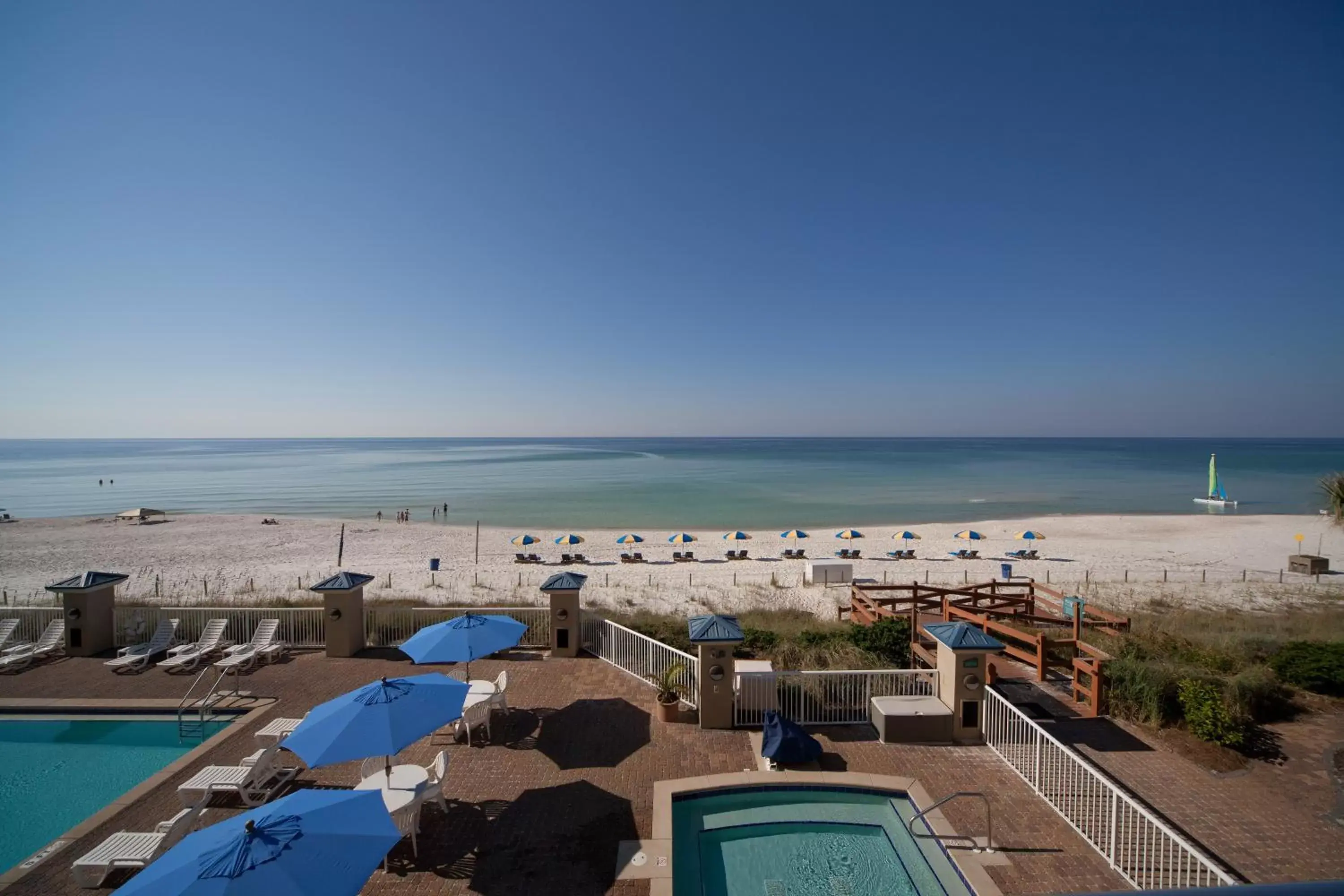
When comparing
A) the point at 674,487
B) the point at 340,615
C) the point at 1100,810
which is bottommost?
the point at 674,487

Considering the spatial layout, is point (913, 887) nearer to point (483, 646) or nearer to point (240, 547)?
point (483, 646)

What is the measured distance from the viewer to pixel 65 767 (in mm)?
9172

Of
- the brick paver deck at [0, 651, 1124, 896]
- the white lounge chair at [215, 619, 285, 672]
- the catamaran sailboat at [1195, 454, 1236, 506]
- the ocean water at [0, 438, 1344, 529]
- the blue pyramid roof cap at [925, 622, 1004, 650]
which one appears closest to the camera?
the brick paver deck at [0, 651, 1124, 896]

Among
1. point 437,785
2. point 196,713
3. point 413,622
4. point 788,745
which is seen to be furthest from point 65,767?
point 788,745

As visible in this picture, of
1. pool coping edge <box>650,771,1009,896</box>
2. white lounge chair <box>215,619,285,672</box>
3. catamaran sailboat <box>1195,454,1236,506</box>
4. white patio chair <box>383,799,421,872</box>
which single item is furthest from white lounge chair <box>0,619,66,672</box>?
catamaran sailboat <box>1195,454,1236,506</box>

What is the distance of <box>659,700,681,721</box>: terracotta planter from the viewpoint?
1006cm

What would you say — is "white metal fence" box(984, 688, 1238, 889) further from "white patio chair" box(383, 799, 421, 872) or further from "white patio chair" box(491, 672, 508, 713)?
"white patio chair" box(491, 672, 508, 713)

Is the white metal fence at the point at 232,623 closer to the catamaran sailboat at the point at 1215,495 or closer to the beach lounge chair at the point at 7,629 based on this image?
the beach lounge chair at the point at 7,629

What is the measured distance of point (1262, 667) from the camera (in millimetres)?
11008

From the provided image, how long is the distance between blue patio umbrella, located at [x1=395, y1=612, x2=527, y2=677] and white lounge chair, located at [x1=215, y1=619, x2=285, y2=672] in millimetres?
4476

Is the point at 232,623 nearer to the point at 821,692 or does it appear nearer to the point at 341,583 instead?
the point at 341,583

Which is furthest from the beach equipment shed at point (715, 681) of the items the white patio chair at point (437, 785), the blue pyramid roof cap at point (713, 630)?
the white patio chair at point (437, 785)

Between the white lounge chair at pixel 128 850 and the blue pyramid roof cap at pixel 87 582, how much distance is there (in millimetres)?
8210

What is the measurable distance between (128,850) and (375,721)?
2878mm
